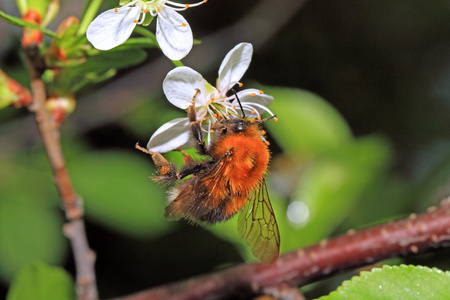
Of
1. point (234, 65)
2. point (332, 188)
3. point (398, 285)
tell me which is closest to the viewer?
point (398, 285)

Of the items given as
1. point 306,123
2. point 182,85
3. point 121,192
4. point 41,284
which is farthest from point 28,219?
point 182,85

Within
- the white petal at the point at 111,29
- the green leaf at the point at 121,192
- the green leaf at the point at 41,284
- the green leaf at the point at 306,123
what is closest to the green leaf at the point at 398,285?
the white petal at the point at 111,29

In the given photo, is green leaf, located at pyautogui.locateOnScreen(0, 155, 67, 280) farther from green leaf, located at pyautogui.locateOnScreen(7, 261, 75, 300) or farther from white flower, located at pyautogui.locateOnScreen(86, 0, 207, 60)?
white flower, located at pyautogui.locateOnScreen(86, 0, 207, 60)

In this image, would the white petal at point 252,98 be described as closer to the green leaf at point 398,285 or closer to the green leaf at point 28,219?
the green leaf at point 398,285

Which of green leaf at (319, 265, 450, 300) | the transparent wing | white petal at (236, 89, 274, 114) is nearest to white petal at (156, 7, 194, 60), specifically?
white petal at (236, 89, 274, 114)

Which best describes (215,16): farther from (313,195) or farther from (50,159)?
(50,159)

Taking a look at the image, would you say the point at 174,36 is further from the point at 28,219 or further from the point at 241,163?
the point at 28,219
